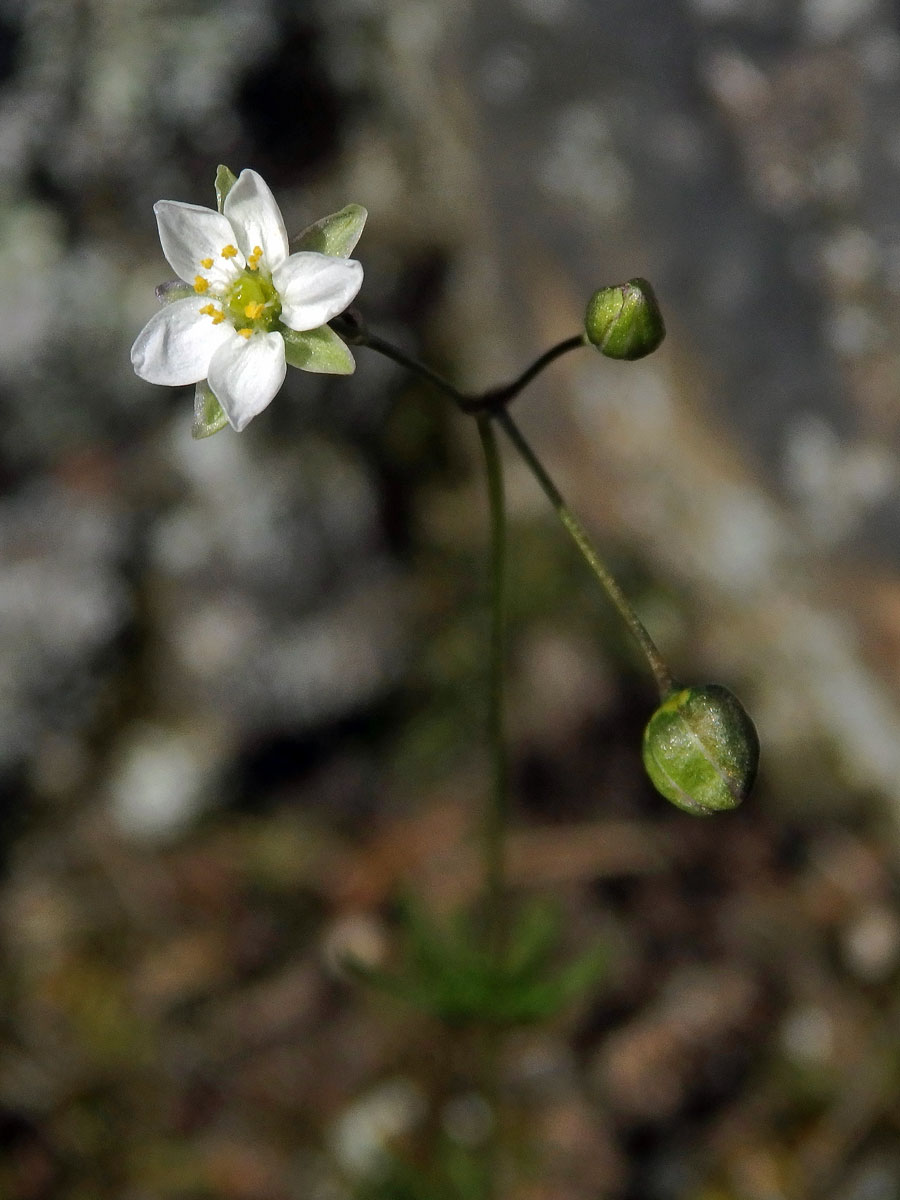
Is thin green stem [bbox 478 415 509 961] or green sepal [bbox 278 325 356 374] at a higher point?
green sepal [bbox 278 325 356 374]

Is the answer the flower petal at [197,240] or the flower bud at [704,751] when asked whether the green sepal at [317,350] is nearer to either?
the flower petal at [197,240]

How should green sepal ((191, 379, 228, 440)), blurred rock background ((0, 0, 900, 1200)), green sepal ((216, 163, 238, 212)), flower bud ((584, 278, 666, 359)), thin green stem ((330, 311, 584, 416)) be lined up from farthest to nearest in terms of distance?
1. blurred rock background ((0, 0, 900, 1200))
2. green sepal ((216, 163, 238, 212))
3. green sepal ((191, 379, 228, 440))
4. thin green stem ((330, 311, 584, 416))
5. flower bud ((584, 278, 666, 359))

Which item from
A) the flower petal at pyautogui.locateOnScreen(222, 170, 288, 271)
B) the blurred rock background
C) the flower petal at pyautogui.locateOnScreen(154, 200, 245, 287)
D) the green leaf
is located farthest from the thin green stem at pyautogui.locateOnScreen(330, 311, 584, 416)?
the blurred rock background

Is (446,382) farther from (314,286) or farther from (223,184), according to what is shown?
(223,184)

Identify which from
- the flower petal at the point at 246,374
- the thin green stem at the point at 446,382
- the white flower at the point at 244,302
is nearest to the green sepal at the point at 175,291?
the white flower at the point at 244,302

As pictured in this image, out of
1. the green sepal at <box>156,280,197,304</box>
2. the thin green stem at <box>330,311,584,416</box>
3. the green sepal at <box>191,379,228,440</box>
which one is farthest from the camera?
the green sepal at <box>156,280,197,304</box>

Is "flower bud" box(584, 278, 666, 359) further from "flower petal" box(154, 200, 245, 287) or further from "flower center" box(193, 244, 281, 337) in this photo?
"flower petal" box(154, 200, 245, 287)

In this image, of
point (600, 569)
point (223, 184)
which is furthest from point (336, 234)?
point (600, 569)
